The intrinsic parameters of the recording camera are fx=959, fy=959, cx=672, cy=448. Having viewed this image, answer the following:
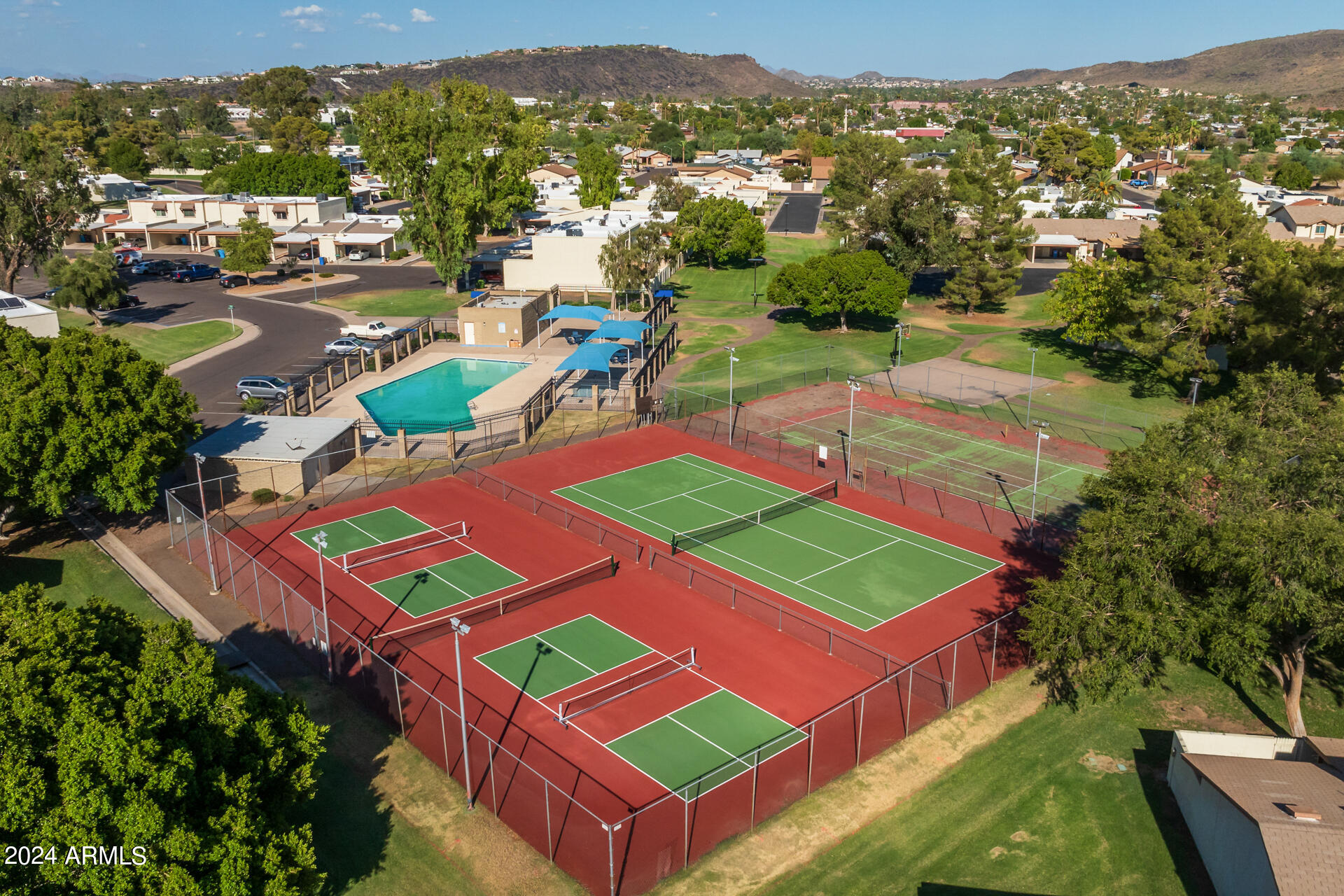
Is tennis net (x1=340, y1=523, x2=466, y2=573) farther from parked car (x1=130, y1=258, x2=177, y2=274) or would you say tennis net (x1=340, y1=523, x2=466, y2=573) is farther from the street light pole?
parked car (x1=130, y1=258, x2=177, y2=274)

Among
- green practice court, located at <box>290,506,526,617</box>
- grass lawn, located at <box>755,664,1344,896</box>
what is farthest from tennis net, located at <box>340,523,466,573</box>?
grass lawn, located at <box>755,664,1344,896</box>

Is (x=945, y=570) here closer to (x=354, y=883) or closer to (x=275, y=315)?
(x=354, y=883)

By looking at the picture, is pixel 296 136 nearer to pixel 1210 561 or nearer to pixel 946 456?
pixel 946 456

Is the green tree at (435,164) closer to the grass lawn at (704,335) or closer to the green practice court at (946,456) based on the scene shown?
the grass lawn at (704,335)

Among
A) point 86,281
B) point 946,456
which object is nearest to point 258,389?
point 86,281

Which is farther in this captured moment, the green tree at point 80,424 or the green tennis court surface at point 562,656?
the green tree at point 80,424

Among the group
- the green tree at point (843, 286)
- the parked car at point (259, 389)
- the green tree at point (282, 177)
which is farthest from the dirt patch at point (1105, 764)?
the green tree at point (282, 177)
